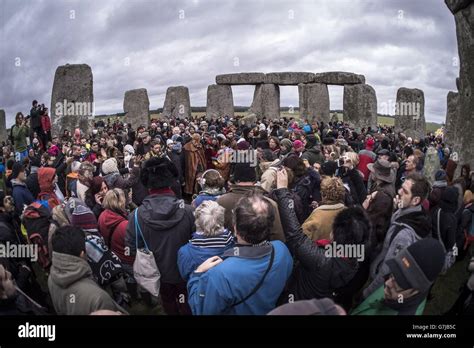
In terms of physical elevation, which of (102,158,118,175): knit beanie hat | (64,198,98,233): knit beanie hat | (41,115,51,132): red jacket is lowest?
(64,198,98,233): knit beanie hat

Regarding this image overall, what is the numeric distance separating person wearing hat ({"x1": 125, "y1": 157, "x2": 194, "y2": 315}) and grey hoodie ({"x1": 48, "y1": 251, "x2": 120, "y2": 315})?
793 mm

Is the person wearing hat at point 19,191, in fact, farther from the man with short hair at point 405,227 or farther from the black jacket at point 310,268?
the man with short hair at point 405,227

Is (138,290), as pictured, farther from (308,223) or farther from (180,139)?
(180,139)

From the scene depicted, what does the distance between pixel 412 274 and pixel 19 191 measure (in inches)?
191

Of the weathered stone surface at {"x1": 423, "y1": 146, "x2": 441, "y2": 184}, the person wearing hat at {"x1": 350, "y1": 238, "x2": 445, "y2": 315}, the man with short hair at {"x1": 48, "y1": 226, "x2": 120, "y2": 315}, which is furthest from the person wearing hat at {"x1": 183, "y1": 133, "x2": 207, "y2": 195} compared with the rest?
the person wearing hat at {"x1": 350, "y1": 238, "x2": 445, "y2": 315}

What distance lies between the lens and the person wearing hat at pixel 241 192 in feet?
13.1

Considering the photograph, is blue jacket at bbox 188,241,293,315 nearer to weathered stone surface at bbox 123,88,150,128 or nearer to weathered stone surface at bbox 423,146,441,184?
weathered stone surface at bbox 423,146,441,184

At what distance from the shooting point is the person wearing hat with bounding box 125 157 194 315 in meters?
3.88

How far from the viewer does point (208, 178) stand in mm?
4840

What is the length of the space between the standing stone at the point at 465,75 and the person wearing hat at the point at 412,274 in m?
6.91

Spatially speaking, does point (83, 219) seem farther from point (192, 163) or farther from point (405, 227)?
point (192, 163)

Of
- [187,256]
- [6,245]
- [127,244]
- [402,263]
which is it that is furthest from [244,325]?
[6,245]

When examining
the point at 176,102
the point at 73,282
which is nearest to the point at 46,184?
the point at 73,282

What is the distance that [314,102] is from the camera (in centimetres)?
2597
